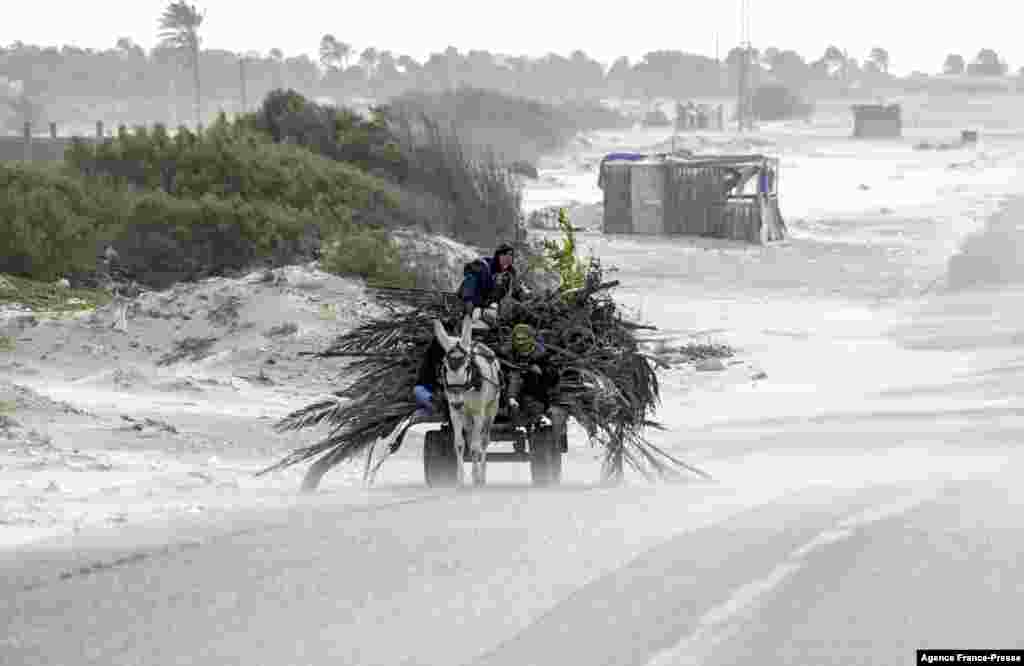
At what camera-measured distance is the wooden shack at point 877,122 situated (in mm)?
125938

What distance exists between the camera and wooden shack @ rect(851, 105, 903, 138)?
12594 centimetres

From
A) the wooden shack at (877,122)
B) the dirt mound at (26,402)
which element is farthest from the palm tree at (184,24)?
the dirt mound at (26,402)

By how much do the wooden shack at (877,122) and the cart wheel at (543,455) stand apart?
378 ft

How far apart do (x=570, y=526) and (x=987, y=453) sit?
7.93 metres

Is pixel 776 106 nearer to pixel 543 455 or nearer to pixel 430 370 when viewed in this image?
pixel 543 455

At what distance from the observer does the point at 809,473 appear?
16516 millimetres

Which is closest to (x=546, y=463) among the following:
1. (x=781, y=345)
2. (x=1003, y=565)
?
(x=1003, y=565)

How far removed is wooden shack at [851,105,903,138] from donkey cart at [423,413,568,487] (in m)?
115

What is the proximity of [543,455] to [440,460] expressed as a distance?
81 cm

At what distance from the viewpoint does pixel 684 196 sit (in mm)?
49719

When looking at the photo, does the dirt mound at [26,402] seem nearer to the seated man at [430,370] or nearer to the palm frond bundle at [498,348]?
the palm frond bundle at [498,348]

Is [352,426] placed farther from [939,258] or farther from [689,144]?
[689,144]

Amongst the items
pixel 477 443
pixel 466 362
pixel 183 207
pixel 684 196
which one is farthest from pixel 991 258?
pixel 466 362

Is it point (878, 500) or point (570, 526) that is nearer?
point (570, 526)
